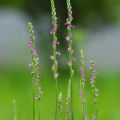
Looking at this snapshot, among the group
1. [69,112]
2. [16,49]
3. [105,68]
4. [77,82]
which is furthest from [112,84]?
[69,112]

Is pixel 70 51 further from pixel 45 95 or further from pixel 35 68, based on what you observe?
pixel 45 95

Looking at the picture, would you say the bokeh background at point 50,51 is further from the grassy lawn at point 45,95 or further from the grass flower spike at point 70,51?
the grass flower spike at point 70,51

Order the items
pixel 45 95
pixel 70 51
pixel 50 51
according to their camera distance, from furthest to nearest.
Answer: pixel 50 51 < pixel 45 95 < pixel 70 51

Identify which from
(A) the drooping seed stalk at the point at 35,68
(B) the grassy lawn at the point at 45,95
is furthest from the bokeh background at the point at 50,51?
(A) the drooping seed stalk at the point at 35,68


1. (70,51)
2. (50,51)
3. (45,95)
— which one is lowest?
(45,95)

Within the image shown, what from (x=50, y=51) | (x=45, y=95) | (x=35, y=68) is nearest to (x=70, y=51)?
(x=35, y=68)

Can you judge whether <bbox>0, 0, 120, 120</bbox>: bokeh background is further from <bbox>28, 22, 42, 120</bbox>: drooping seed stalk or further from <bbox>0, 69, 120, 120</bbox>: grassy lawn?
<bbox>28, 22, 42, 120</bbox>: drooping seed stalk

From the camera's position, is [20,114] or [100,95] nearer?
[20,114]

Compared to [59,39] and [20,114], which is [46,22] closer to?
[59,39]
